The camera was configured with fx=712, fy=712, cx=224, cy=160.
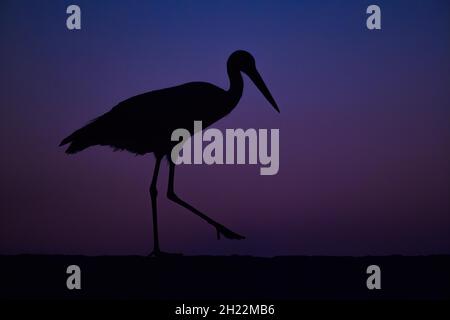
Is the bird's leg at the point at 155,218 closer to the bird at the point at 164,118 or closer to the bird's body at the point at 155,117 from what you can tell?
the bird at the point at 164,118

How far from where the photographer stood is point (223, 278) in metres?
4.39

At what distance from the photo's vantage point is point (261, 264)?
4570 mm

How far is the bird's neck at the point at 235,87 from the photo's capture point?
5.14m

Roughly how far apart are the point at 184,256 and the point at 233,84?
1.34 meters

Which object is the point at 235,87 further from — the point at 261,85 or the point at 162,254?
the point at 162,254

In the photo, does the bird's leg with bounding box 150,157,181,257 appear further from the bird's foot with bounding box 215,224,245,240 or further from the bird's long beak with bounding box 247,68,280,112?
the bird's long beak with bounding box 247,68,280,112

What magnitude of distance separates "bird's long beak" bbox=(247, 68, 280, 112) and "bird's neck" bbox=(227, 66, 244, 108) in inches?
6.3

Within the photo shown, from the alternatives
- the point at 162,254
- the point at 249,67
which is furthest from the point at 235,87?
the point at 162,254

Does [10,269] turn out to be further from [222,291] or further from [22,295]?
[222,291]

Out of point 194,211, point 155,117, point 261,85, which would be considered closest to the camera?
point 194,211

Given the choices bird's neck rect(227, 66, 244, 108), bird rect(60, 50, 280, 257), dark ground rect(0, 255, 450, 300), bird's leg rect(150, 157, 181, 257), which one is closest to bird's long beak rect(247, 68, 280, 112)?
bird rect(60, 50, 280, 257)

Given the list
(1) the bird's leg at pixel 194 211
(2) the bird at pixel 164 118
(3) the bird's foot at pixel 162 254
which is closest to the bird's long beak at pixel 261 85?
(2) the bird at pixel 164 118

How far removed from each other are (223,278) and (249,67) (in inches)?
59.0

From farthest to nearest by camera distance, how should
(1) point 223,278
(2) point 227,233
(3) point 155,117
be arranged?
1. (3) point 155,117
2. (2) point 227,233
3. (1) point 223,278
